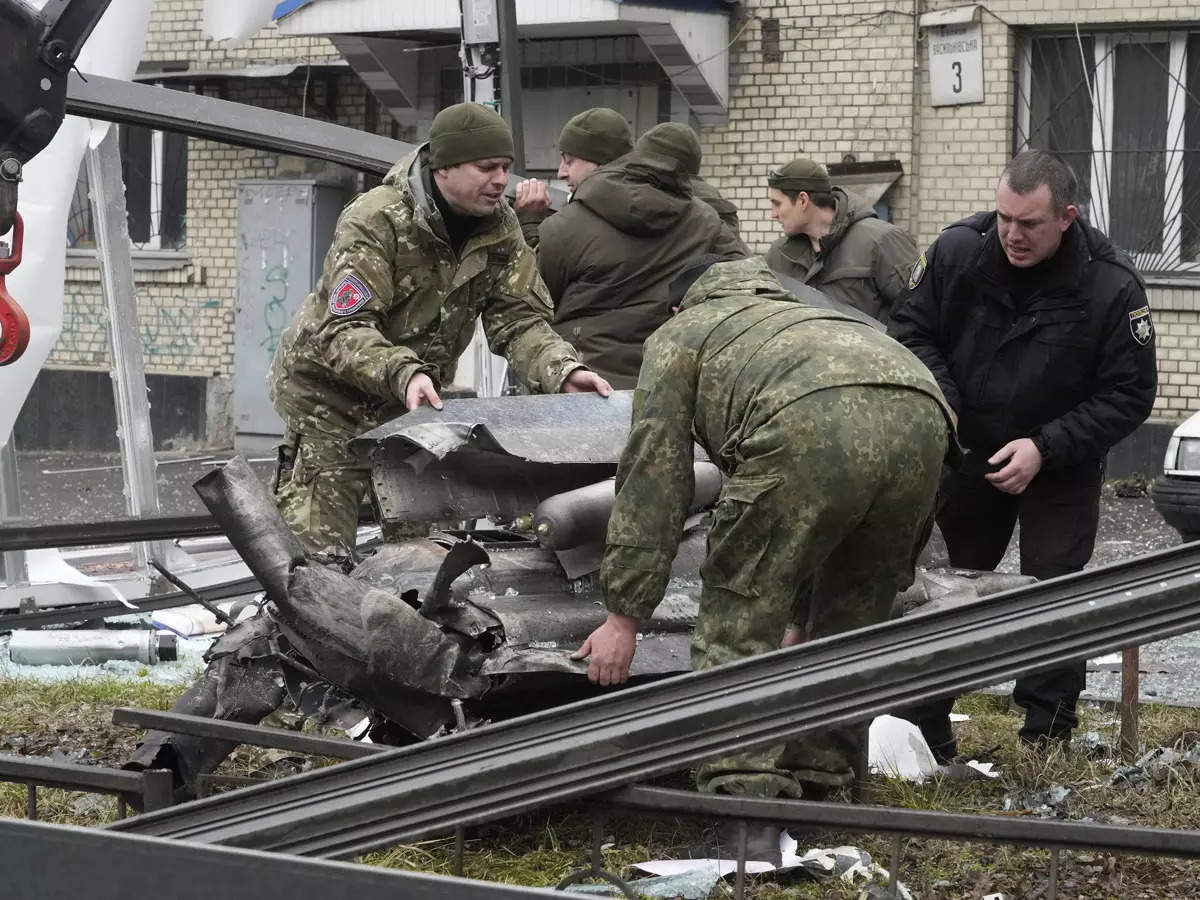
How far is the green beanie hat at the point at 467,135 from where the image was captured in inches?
176

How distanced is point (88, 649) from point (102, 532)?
447mm

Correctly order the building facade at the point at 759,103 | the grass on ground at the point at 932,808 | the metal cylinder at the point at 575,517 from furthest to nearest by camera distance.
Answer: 1. the building facade at the point at 759,103
2. the metal cylinder at the point at 575,517
3. the grass on ground at the point at 932,808

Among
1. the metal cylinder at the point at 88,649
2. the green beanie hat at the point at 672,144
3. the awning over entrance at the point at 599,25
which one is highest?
the awning over entrance at the point at 599,25

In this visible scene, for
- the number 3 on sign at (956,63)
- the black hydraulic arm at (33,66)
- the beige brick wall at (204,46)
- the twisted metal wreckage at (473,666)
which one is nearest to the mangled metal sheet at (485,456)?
the twisted metal wreckage at (473,666)

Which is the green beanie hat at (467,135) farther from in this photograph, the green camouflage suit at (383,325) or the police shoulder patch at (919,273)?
the police shoulder patch at (919,273)

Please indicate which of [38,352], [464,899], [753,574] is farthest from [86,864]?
[38,352]

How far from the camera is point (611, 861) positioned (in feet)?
11.8

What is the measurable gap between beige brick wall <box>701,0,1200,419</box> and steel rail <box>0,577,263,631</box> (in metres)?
6.29

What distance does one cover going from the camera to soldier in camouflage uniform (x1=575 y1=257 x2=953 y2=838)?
135 inches

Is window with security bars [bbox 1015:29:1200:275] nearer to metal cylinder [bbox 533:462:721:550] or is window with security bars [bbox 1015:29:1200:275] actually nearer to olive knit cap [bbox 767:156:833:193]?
olive knit cap [bbox 767:156:833:193]

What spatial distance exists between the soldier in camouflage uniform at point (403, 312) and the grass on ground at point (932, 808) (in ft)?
2.94

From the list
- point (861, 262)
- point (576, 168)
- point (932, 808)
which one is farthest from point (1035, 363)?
point (576, 168)

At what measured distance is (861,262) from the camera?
240 inches

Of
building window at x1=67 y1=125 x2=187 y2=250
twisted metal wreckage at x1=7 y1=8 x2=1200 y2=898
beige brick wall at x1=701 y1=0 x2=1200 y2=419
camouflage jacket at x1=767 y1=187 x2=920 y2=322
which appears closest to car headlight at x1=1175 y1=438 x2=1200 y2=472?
camouflage jacket at x1=767 y1=187 x2=920 y2=322
